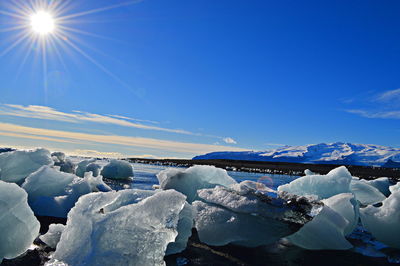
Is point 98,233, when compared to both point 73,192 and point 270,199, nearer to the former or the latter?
point 270,199

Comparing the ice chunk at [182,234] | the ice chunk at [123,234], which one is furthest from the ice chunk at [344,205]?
the ice chunk at [123,234]

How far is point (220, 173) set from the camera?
5.09m

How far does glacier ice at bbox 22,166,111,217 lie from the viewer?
14.2ft

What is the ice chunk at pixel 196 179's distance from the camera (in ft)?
16.6

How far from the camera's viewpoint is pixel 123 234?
2.27 m

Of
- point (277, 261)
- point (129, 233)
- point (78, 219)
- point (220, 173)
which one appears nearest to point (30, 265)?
point (78, 219)

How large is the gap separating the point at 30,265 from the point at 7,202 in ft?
2.05

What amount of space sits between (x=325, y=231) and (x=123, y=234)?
2.19 meters

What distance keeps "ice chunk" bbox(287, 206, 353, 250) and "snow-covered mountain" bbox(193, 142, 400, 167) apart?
9578cm

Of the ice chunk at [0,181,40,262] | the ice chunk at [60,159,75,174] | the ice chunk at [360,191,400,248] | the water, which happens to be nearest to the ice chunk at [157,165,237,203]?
the ice chunk at [360,191,400,248]

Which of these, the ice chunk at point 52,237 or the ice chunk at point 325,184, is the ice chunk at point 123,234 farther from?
the ice chunk at point 325,184

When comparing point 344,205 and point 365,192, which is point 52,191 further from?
point 365,192

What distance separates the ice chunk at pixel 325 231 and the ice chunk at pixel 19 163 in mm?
5064

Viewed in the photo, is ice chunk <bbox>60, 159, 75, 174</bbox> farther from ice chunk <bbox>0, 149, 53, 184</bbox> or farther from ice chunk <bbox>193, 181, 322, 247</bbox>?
ice chunk <bbox>193, 181, 322, 247</bbox>
